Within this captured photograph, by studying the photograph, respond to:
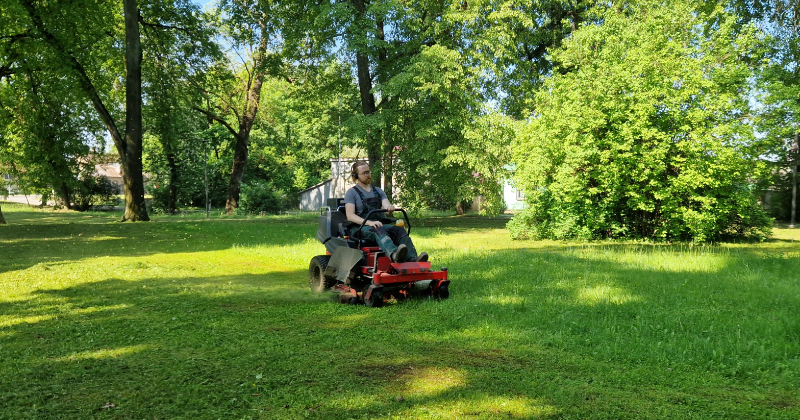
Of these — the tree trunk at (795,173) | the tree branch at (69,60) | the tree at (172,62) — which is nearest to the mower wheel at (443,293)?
the tree branch at (69,60)

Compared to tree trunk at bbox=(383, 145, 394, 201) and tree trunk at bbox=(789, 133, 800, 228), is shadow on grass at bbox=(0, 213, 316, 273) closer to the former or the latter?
tree trunk at bbox=(383, 145, 394, 201)

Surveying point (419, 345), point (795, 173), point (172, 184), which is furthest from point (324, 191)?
point (419, 345)

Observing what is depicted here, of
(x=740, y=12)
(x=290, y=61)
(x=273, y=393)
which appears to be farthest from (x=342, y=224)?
(x=740, y=12)

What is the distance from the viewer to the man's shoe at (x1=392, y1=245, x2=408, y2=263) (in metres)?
6.83

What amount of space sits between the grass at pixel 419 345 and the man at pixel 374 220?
0.69 meters

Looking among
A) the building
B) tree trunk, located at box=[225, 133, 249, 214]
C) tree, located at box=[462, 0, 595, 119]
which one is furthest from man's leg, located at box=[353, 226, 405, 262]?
the building

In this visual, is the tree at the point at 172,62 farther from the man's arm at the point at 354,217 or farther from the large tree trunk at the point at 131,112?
the man's arm at the point at 354,217

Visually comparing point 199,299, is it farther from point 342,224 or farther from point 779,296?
point 779,296

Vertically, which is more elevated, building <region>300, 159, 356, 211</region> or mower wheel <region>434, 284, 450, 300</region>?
building <region>300, 159, 356, 211</region>

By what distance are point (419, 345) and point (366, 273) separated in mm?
2104

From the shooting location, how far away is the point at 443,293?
7230 mm

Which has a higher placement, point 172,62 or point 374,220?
point 172,62

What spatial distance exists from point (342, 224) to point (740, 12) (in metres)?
25.9

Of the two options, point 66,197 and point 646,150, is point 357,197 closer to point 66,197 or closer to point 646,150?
point 646,150
